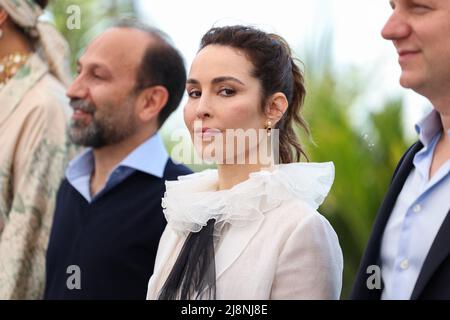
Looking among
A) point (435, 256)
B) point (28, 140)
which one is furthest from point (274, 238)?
point (28, 140)

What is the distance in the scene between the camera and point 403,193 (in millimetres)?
2035

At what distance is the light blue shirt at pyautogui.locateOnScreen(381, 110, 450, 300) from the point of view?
1875 millimetres

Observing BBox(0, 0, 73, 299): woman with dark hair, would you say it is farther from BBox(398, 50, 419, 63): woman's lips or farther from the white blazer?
BBox(398, 50, 419, 63): woman's lips

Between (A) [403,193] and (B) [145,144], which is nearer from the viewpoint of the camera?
(A) [403,193]

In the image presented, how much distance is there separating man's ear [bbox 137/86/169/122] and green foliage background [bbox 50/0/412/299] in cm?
167

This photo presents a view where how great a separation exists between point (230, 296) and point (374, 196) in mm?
A: 3284

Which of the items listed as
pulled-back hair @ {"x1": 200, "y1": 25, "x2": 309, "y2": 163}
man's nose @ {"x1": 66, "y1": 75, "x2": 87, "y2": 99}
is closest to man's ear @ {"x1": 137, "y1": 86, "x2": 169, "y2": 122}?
man's nose @ {"x1": 66, "y1": 75, "x2": 87, "y2": 99}

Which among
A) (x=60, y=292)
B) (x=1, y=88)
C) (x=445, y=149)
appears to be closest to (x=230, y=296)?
(x=445, y=149)

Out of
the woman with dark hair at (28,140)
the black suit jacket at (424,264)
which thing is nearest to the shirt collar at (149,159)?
the woman with dark hair at (28,140)

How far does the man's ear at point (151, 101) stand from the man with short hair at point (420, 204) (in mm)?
1181

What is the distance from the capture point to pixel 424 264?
1806mm

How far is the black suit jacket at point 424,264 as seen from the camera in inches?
70.2
